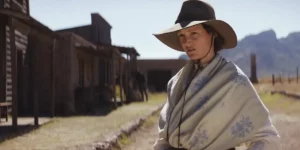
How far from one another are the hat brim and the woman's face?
0.14ft

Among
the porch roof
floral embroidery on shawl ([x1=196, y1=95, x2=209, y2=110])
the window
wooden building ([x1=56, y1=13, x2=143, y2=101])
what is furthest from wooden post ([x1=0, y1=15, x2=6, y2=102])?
floral embroidery on shawl ([x1=196, y1=95, x2=209, y2=110])

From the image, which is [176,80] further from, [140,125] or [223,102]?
[140,125]

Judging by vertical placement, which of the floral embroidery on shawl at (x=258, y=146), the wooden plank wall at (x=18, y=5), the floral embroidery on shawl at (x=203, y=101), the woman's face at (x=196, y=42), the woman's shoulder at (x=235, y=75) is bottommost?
the floral embroidery on shawl at (x=258, y=146)

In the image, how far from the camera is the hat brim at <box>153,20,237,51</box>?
2.22 metres

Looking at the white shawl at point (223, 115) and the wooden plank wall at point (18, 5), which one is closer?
the white shawl at point (223, 115)

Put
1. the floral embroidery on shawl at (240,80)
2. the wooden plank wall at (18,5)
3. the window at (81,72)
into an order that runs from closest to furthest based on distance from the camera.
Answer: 1. the floral embroidery on shawl at (240,80)
2. the wooden plank wall at (18,5)
3. the window at (81,72)

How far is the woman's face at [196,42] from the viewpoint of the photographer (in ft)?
7.29

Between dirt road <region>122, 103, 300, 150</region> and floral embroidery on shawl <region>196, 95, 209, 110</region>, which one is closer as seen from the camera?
floral embroidery on shawl <region>196, 95, 209, 110</region>

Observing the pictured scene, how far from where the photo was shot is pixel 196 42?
7.26 ft

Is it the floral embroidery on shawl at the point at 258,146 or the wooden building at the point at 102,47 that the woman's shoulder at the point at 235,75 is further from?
the wooden building at the point at 102,47

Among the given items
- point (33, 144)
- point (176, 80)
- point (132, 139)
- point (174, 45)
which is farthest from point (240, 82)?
point (132, 139)

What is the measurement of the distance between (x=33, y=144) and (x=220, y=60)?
6.01 meters

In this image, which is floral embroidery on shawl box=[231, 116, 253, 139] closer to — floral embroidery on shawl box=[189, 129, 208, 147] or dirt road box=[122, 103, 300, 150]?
floral embroidery on shawl box=[189, 129, 208, 147]

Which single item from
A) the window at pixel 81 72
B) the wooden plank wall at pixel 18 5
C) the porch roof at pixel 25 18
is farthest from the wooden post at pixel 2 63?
the window at pixel 81 72
